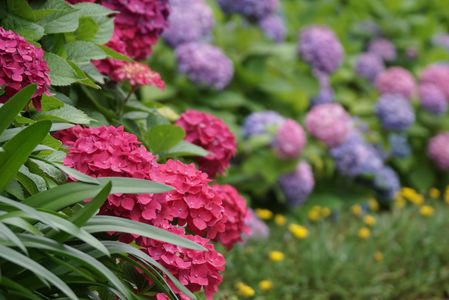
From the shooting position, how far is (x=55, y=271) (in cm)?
176

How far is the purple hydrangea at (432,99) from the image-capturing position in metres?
5.57

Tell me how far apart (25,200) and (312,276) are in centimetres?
215

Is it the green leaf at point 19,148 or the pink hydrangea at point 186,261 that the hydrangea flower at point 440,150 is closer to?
the pink hydrangea at point 186,261

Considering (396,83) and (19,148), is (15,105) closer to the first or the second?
(19,148)

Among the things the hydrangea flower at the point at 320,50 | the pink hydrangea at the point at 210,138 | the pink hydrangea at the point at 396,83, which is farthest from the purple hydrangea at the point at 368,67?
the pink hydrangea at the point at 210,138

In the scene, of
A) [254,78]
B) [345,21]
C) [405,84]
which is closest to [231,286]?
[254,78]

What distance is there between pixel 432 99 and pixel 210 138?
10.3ft

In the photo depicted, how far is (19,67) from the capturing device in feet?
6.64

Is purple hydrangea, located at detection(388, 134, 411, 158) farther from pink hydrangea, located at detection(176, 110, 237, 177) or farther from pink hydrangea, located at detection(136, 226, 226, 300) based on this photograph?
pink hydrangea, located at detection(136, 226, 226, 300)

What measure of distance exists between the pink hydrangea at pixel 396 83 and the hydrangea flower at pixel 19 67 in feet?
12.6

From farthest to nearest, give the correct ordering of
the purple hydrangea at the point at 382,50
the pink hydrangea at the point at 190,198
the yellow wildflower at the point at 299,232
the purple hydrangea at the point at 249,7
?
the purple hydrangea at the point at 382,50
the purple hydrangea at the point at 249,7
the yellow wildflower at the point at 299,232
the pink hydrangea at the point at 190,198

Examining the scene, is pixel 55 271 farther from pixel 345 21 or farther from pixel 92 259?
pixel 345 21

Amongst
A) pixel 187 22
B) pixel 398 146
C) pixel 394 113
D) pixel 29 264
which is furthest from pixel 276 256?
pixel 29 264

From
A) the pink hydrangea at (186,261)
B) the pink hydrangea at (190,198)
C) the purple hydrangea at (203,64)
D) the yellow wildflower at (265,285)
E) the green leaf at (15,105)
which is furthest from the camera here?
the purple hydrangea at (203,64)
